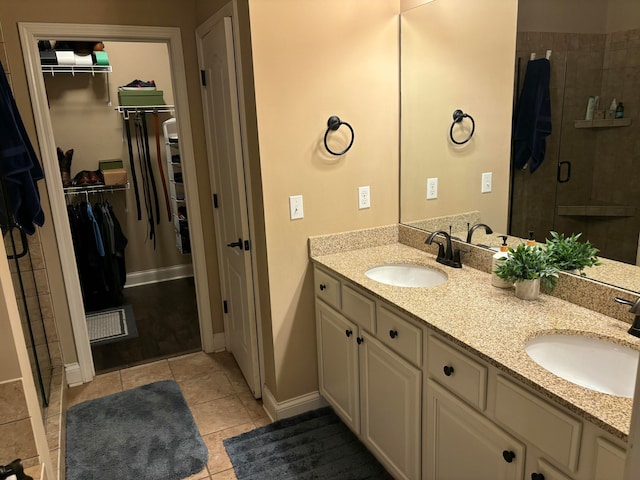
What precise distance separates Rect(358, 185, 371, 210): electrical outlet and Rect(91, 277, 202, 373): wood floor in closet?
1790mm

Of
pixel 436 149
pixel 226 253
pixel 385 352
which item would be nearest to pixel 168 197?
pixel 226 253

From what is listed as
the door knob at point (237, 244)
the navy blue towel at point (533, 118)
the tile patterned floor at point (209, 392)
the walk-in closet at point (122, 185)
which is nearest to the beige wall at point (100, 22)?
the tile patterned floor at point (209, 392)

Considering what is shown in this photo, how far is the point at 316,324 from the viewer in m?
2.58

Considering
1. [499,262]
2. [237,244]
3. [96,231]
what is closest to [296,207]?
[237,244]

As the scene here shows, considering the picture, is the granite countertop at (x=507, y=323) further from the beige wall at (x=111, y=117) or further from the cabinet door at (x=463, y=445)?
the beige wall at (x=111, y=117)

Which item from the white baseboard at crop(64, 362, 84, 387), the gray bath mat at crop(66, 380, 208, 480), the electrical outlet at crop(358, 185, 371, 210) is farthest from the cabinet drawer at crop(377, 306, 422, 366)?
the white baseboard at crop(64, 362, 84, 387)

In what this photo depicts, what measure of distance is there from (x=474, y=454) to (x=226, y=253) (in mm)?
A: 2062

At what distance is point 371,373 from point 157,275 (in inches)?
145

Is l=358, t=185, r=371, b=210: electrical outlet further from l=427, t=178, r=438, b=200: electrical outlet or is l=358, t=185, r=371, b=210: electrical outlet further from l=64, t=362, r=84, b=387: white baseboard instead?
l=64, t=362, r=84, b=387: white baseboard

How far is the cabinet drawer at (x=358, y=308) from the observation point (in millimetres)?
2039

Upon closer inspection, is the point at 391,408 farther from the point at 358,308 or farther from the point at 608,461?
the point at 608,461

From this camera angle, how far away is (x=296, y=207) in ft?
7.87

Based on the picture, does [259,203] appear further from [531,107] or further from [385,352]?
[531,107]

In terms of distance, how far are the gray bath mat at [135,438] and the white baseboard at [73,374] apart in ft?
0.89
